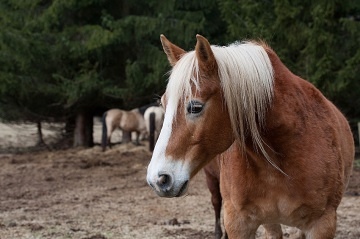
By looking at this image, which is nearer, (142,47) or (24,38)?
(24,38)

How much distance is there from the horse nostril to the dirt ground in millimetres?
2004

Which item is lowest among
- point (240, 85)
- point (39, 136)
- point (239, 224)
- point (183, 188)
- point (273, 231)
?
point (39, 136)

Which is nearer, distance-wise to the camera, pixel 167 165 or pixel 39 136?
pixel 167 165

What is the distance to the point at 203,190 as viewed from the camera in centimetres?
906

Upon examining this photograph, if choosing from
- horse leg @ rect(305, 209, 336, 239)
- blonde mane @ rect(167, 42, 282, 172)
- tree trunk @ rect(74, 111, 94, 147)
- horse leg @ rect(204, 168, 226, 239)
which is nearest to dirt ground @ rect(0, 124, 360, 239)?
horse leg @ rect(204, 168, 226, 239)

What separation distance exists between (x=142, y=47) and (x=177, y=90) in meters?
11.2

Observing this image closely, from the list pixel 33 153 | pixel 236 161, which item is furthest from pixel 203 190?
pixel 33 153

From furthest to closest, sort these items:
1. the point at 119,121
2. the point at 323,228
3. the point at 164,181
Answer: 1. the point at 119,121
2. the point at 323,228
3. the point at 164,181

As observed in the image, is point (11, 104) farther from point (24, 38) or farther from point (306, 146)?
point (306, 146)

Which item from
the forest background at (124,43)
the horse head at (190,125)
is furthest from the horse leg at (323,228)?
the forest background at (124,43)

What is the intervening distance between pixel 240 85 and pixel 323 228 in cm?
91

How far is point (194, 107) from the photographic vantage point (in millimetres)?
3141

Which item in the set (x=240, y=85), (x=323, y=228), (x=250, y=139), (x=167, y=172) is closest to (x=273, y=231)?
(x=323, y=228)

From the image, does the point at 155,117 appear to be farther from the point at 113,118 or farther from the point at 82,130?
the point at 82,130
